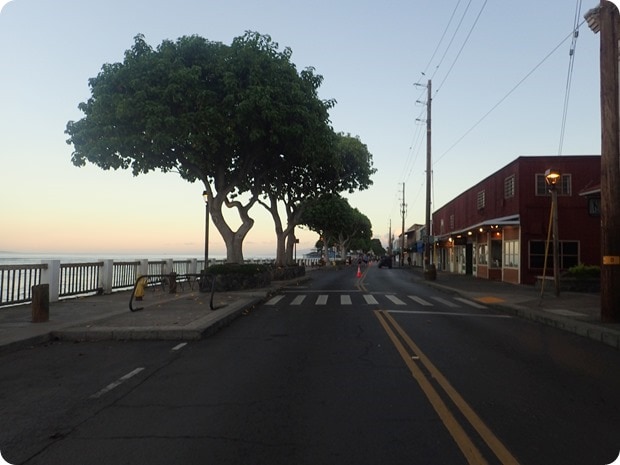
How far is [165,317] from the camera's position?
489 inches

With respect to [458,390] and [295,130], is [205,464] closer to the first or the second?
[458,390]

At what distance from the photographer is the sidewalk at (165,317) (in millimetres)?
10055

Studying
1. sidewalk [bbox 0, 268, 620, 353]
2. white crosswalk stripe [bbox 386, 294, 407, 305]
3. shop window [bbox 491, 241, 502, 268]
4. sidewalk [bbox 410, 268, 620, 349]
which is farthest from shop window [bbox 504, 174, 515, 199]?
white crosswalk stripe [bbox 386, 294, 407, 305]

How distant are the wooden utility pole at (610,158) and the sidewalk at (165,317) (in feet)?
2.66

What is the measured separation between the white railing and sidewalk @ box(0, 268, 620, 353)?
0.48m

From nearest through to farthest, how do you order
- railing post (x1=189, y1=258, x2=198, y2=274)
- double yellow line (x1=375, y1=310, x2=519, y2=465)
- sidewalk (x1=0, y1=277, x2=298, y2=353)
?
double yellow line (x1=375, y1=310, x2=519, y2=465), sidewalk (x1=0, y1=277, x2=298, y2=353), railing post (x1=189, y1=258, x2=198, y2=274)

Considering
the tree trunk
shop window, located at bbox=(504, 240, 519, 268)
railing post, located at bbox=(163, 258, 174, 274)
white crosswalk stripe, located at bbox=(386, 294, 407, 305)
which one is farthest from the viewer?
shop window, located at bbox=(504, 240, 519, 268)

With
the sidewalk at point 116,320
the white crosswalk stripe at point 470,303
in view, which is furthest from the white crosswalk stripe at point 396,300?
the sidewalk at point 116,320

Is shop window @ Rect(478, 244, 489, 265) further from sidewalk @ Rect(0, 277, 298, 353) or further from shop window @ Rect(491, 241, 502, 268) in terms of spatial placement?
sidewalk @ Rect(0, 277, 298, 353)

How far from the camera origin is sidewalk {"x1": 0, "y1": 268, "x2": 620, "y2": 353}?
10055mm

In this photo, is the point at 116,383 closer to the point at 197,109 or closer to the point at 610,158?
the point at 610,158

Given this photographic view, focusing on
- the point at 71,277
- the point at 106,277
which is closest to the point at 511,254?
the point at 106,277

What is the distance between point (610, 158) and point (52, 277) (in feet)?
50.2

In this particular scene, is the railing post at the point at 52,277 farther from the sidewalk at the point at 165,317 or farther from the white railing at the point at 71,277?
the sidewalk at the point at 165,317
